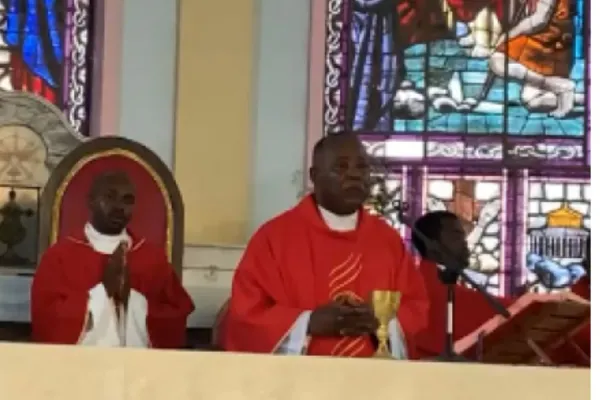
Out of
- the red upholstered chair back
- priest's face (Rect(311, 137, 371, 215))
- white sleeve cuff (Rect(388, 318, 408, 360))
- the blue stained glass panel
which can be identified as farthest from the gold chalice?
the blue stained glass panel

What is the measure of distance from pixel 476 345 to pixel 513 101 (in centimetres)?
256

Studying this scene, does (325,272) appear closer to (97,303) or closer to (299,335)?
(299,335)

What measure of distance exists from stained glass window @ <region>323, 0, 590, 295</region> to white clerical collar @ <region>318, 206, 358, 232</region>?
7.76 ft

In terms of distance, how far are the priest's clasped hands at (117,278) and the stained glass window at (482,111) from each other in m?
2.43

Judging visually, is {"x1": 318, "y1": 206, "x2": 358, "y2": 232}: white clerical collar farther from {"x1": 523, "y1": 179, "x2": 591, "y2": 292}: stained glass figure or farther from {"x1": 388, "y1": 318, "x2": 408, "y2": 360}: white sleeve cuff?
{"x1": 523, "y1": 179, "x2": 591, "y2": 292}: stained glass figure

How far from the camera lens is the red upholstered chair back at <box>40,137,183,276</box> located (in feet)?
18.2

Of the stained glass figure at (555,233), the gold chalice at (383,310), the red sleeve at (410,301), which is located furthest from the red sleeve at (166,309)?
the stained glass figure at (555,233)

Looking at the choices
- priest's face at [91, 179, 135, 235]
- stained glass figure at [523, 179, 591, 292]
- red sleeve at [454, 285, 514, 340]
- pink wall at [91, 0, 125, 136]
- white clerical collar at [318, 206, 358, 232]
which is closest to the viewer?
white clerical collar at [318, 206, 358, 232]

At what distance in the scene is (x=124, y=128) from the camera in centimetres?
662

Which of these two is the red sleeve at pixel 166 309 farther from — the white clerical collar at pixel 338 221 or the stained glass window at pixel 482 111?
the stained glass window at pixel 482 111

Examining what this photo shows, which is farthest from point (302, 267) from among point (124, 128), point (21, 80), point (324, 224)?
point (21, 80)

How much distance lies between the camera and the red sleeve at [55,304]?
15.6 feet

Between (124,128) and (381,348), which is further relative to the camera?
(124,128)

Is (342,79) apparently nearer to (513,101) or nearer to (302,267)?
(513,101)
